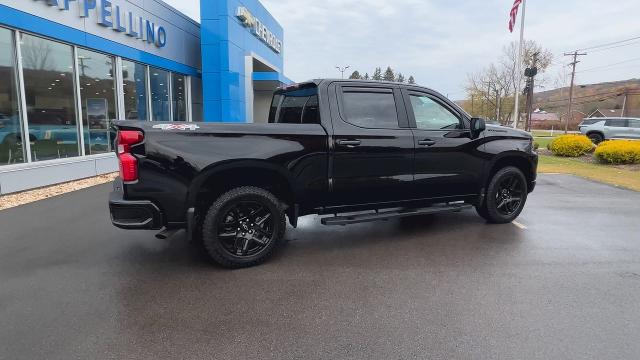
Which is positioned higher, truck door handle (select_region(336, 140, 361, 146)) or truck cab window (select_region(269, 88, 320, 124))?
truck cab window (select_region(269, 88, 320, 124))

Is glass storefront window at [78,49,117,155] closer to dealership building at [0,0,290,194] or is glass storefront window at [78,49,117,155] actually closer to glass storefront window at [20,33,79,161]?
dealership building at [0,0,290,194]

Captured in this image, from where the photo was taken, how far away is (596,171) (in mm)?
12562

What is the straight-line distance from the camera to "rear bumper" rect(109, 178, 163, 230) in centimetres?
382

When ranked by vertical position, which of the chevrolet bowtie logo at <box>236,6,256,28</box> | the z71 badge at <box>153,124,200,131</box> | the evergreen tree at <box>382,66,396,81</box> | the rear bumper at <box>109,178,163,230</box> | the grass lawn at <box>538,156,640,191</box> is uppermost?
the evergreen tree at <box>382,66,396,81</box>

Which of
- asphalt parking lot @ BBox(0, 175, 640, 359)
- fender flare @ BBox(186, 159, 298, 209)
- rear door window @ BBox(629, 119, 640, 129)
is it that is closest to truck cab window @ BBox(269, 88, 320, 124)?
fender flare @ BBox(186, 159, 298, 209)

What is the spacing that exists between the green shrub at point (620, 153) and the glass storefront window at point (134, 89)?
15966mm

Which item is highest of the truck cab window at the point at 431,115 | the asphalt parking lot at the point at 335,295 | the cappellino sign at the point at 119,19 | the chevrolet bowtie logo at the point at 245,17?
the chevrolet bowtie logo at the point at 245,17

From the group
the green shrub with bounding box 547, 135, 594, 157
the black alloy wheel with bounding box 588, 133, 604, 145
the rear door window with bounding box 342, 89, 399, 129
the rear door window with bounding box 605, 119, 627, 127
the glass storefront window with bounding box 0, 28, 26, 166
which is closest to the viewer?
the rear door window with bounding box 342, 89, 399, 129

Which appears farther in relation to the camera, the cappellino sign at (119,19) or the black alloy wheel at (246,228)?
the cappellino sign at (119,19)

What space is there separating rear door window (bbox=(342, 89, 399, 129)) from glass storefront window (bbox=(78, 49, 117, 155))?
8815 millimetres

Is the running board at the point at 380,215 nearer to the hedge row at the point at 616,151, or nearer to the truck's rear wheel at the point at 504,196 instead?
the truck's rear wheel at the point at 504,196

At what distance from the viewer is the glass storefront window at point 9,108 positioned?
27.5ft

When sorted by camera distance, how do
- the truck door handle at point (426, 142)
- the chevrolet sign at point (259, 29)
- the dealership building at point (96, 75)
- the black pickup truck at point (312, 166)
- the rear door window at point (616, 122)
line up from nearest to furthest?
1. the black pickup truck at point (312, 166)
2. the truck door handle at point (426, 142)
3. the dealership building at point (96, 75)
4. the chevrolet sign at point (259, 29)
5. the rear door window at point (616, 122)

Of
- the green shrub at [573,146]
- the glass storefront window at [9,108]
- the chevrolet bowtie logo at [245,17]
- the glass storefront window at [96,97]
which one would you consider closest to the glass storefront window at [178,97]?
the chevrolet bowtie logo at [245,17]
